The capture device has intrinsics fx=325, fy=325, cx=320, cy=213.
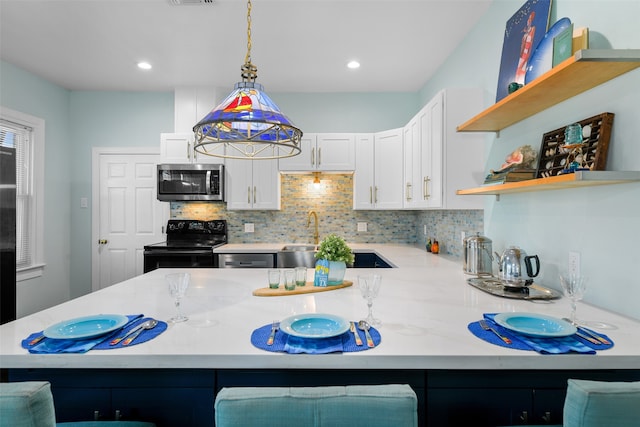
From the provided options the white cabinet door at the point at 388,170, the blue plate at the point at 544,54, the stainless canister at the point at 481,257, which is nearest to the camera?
the blue plate at the point at 544,54

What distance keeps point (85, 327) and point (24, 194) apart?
3.35 metres

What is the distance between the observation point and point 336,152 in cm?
369

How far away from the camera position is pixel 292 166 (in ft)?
12.0

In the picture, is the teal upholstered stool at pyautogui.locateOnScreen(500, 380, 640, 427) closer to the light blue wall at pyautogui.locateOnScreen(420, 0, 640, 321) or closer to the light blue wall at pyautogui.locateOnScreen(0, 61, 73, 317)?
the light blue wall at pyautogui.locateOnScreen(420, 0, 640, 321)

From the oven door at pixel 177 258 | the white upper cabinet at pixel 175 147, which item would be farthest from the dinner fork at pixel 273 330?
the white upper cabinet at pixel 175 147

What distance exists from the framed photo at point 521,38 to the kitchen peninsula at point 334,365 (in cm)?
135

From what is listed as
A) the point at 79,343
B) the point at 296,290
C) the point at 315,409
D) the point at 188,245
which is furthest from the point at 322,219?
the point at 315,409

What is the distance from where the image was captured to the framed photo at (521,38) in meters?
1.73

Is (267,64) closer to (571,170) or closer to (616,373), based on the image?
(571,170)

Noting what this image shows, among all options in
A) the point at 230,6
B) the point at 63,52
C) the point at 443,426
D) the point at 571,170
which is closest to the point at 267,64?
the point at 230,6

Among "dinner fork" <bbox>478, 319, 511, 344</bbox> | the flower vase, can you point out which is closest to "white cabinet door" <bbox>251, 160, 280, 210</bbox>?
the flower vase

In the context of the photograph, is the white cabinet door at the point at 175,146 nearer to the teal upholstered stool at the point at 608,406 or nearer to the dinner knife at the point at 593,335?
the dinner knife at the point at 593,335

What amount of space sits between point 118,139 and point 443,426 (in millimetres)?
4419

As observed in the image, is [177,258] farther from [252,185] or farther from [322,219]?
[322,219]
